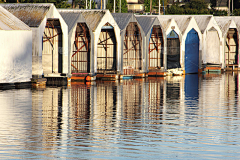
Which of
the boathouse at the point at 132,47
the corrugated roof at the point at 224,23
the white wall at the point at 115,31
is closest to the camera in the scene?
the white wall at the point at 115,31

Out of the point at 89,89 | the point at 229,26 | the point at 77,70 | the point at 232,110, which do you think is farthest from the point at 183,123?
the point at 229,26

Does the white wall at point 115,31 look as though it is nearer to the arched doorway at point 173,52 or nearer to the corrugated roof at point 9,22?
the corrugated roof at point 9,22

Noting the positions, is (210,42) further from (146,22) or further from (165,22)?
(146,22)

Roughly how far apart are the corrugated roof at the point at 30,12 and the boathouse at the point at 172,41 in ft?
68.5

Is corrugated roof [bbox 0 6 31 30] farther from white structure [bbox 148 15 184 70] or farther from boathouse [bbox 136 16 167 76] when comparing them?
white structure [bbox 148 15 184 70]

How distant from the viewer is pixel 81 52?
4372 cm

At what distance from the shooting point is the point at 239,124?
18.6m

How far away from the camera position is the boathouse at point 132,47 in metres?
46.6

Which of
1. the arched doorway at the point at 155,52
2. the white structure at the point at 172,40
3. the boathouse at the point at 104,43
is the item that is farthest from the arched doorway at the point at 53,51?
the white structure at the point at 172,40

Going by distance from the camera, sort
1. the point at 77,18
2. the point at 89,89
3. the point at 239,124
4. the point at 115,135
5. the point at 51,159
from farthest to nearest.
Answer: the point at 77,18, the point at 89,89, the point at 239,124, the point at 115,135, the point at 51,159

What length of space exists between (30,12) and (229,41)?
125 ft

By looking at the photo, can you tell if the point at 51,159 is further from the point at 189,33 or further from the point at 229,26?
the point at 229,26

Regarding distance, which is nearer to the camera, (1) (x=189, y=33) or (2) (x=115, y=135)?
(2) (x=115, y=135)

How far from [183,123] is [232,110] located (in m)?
5.23
